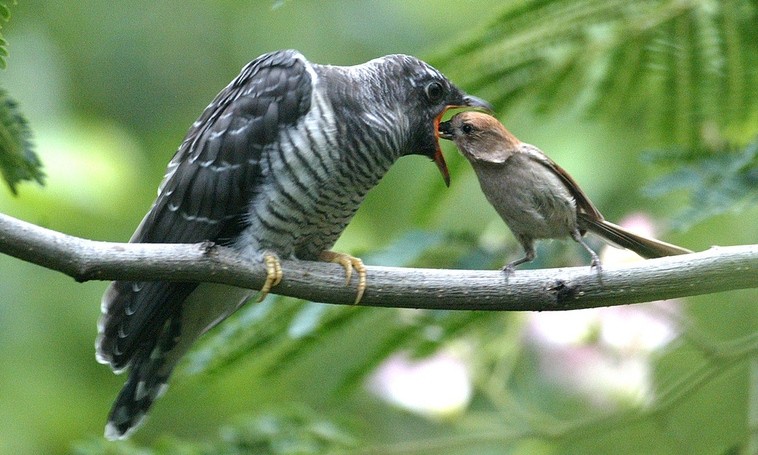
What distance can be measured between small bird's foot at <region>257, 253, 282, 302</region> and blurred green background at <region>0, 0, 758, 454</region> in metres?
A: 0.23

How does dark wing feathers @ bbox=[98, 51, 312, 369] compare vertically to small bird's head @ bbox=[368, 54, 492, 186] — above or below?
below

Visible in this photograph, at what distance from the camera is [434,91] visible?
298cm

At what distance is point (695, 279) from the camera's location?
Result: 225 cm

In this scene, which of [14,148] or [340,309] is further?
[340,309]

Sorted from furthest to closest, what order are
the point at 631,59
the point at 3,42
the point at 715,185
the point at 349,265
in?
the point at 631,59
the point at 715,185
the point at 349,265
the point at 3,42

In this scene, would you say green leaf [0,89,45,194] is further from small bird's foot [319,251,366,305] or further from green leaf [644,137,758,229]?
green leaf [644,137,758,229]

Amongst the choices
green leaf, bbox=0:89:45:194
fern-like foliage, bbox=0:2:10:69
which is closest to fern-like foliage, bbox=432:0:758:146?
green leaf, bbox=0:89:45:194

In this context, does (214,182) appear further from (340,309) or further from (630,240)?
(630,240)

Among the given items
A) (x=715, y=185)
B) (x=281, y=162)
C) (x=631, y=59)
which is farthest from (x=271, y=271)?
(x=631, y=59)

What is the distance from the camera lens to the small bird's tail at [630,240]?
2.47m

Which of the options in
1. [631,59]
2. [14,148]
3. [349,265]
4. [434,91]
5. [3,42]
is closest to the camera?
[3,42]

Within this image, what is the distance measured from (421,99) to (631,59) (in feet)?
2.46

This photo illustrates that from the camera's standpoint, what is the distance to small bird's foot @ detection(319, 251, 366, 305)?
240 cm

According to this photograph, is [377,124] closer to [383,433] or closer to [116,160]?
[116,160]
